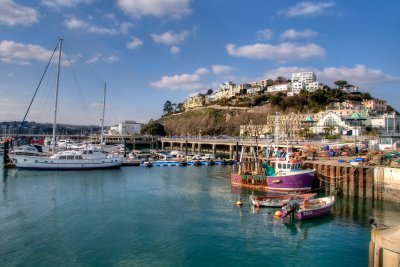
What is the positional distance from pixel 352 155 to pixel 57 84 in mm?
56079

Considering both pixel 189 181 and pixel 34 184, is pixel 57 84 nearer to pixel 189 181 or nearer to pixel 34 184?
pixel 34 184

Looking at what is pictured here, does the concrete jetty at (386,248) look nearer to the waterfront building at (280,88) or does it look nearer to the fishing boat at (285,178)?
the fishing boat at (285,178)

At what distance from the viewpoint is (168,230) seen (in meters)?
27.0

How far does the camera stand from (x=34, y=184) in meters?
48.0

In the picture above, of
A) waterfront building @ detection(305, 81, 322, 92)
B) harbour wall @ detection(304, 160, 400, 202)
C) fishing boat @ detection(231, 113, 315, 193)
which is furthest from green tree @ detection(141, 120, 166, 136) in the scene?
harbour wall @ detection(304, 160, 400, 202)

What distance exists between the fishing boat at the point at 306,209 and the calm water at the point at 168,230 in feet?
2.16

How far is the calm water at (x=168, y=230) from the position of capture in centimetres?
2169

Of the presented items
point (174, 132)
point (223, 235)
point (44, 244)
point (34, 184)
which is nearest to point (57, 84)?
point (34, 184)

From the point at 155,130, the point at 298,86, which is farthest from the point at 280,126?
the point at 155,130

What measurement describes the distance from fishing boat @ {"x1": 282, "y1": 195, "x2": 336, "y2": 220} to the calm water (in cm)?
66

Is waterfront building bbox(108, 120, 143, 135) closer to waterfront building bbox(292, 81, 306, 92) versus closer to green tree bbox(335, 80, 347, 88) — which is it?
waterfront building bbox(292, 81, 306, 92)

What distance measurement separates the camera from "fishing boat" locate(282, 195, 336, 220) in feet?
97.4

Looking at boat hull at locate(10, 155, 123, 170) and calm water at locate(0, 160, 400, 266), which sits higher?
boat hull at locate(10, 155, 123, 170)

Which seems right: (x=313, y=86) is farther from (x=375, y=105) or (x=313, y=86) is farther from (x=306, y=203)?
(x=306, y=203)
